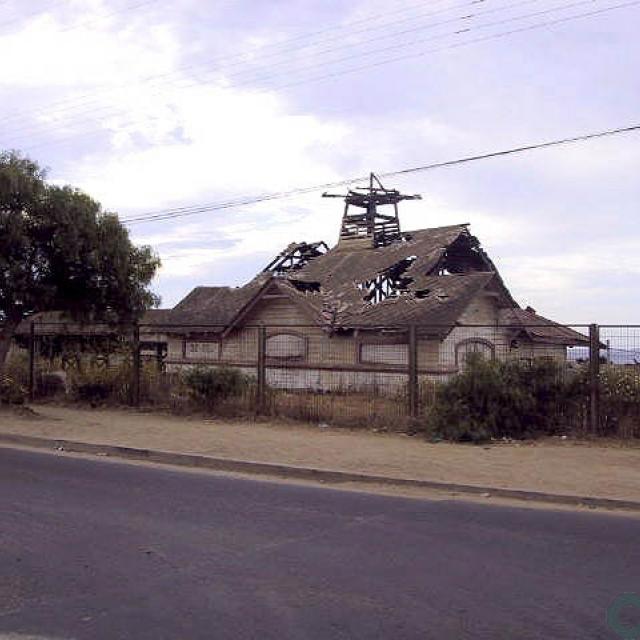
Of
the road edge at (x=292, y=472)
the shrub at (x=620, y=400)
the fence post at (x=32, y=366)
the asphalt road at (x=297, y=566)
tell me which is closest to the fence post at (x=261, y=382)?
the road edge at (x=292, y=472)

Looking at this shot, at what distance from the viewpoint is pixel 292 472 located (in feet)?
38.4

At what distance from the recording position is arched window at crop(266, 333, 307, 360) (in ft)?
94.8

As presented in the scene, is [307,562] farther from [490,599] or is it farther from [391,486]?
[391,486]

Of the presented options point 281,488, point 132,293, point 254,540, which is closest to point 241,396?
point 132,293

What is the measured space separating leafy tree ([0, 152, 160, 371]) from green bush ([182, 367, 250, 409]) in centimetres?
209

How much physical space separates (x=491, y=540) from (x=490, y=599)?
1.89 metres

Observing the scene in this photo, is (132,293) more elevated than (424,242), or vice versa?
(424,242)

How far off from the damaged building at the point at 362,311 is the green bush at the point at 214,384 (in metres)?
1.15

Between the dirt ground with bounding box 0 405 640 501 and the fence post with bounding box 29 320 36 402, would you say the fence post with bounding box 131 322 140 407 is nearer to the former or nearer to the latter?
the dirt ground with bounding box 0 405 640 501

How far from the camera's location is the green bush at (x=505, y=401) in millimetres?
14203

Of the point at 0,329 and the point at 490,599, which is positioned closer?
the point at 490,599

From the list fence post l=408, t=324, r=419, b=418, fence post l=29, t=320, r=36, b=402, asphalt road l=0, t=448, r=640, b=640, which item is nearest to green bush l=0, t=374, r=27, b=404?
fence post l=29, t=320, r=36, b=402

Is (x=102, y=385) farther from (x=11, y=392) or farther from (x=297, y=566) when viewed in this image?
(x=297, y=566)

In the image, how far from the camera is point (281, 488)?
10.6 metres
